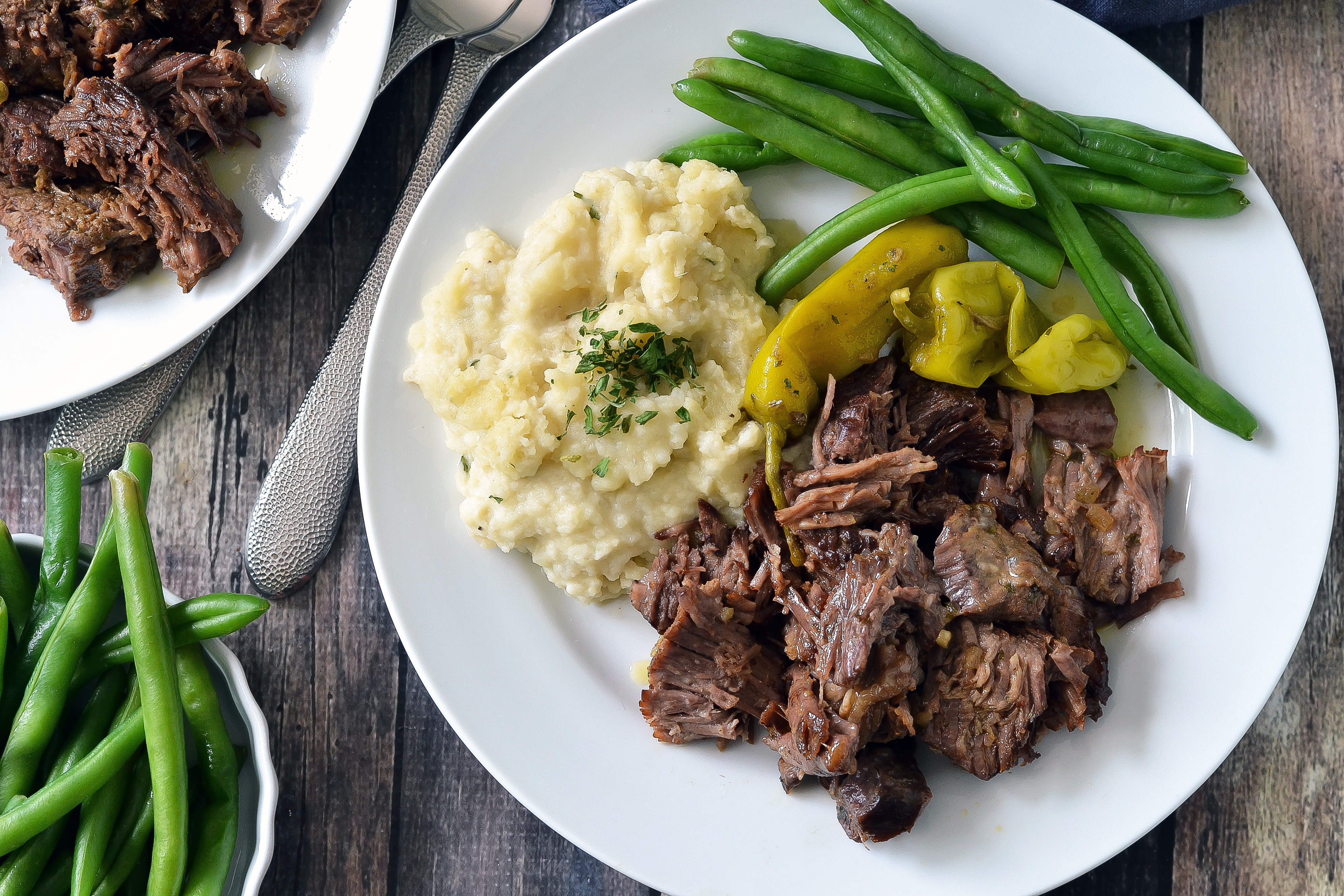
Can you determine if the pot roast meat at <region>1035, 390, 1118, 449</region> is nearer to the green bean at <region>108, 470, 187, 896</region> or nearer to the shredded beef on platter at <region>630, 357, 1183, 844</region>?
the shredded beef on platter at <region>630, 357, 1183, 844</region>

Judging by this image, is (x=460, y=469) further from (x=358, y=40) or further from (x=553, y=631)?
(x=358, y=40)

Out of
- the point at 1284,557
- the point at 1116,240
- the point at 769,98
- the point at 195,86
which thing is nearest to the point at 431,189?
the point at 195,86

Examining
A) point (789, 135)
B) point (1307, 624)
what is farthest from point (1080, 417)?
point (789, 135)

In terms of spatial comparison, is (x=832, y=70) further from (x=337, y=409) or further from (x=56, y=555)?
(x=56, y=555)

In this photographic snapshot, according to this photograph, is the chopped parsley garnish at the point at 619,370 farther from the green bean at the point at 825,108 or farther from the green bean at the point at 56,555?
the green bean at the point at 56,555

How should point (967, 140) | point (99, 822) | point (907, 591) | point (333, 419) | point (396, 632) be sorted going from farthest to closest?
point (396, 632) < point (333, 419) < point (99, 822) < point (967, 140) < point (907, 591)

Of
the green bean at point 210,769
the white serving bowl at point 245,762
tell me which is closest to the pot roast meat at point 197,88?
the white serving bowl at point 245,762
